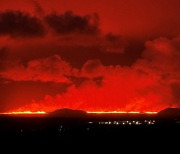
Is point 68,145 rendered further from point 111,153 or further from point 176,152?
point 176,152

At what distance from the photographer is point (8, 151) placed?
7469 cm

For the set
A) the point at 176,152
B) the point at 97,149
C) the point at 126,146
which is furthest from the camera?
the point at 126,146

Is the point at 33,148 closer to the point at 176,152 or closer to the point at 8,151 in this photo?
the point at 8,151

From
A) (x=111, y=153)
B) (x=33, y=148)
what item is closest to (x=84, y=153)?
(x=111, y=153)

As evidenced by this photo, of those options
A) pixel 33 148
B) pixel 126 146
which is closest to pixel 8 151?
pixel 33 148

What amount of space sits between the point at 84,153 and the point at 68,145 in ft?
47.8

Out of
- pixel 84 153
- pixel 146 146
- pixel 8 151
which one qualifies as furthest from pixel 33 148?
pixel 146 146

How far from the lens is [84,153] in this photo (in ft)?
239

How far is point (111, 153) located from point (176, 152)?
374 inches

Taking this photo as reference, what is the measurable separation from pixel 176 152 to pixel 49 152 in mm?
18672

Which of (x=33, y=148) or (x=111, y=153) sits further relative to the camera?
(x=33, y=148)

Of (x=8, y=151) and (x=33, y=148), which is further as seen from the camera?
(x=33, y=148)

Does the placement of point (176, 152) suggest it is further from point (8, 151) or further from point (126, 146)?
point (8, 151)

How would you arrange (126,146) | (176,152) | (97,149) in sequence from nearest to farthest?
(176,152) < (97,149) < (126,146)
